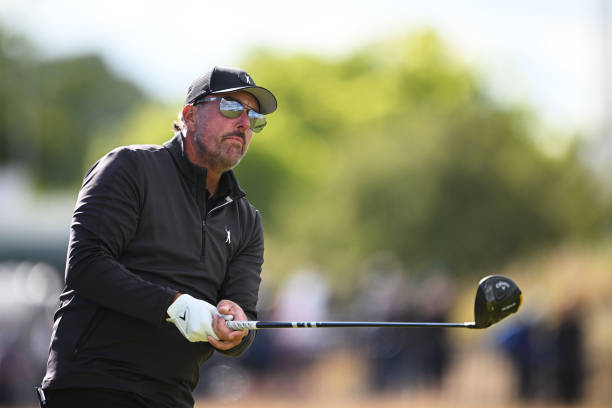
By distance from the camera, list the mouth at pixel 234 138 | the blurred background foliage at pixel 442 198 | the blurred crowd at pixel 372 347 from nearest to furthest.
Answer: the mouth at pixel 234 138 < the blurred crowd at pixel 372 347 < the blurred background foliage at pixel 442 198

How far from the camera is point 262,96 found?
199 inches

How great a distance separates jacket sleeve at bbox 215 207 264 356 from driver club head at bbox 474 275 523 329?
1.06 metres

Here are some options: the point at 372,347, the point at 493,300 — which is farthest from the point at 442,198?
the point at 493,300

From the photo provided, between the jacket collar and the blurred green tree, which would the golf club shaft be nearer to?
the jacket collar

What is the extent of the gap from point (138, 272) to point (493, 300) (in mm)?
1658

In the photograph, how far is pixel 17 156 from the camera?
55.8 meters

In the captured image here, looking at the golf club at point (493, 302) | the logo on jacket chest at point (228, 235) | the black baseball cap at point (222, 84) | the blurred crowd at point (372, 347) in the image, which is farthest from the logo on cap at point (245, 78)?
the blurred crowd at point (372, 347)

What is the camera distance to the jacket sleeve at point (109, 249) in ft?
14.3

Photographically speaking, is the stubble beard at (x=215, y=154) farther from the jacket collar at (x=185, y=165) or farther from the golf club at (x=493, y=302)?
the golf club at (x=493, y=302)

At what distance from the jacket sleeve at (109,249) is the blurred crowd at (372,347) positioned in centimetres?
1214

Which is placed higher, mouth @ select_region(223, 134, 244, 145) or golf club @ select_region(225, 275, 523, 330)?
mouth @ select_region(223, 134, 244, 145)

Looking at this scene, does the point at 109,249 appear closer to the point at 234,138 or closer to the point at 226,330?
the point at 226,330

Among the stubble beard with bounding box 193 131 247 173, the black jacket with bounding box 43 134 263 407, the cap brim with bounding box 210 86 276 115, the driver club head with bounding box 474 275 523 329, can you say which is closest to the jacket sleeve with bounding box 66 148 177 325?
the black jacket with bounding box 43 134 263 407

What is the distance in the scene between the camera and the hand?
453 cm
